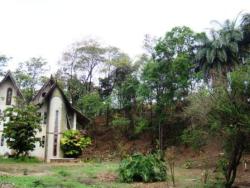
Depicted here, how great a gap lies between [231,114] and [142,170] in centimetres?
603

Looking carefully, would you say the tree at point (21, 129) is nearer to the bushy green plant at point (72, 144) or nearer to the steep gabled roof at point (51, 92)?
the bushy green plant at point (72, 144)

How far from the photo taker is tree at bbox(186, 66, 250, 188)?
44.7ft

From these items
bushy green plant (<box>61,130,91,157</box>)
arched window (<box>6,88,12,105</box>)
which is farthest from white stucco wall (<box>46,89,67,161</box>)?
arched window (<box>6,88,12,105</box>)

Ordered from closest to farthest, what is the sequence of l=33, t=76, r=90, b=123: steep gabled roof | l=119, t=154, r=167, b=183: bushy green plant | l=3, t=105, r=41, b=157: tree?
l=119, t=154, r=167, b=183: bushy green plant, l=3, t=105, r=41, b=157: tree, l=33, t=76, r=90, b=123: steep gabled roof

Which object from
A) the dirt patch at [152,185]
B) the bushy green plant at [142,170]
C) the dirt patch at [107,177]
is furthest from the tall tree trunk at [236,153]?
the dirt patch at [107,177]

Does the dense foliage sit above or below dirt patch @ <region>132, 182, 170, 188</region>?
above

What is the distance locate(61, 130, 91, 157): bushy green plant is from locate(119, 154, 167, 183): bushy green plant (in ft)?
57.0

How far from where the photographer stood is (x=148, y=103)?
1602 inches

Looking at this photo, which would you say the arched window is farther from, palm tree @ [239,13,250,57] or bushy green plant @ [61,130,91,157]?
palm tree @ [239,13,250,57]

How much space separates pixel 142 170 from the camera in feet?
57.8

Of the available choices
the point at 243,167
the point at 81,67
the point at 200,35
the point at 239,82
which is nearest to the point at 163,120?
the point at 200,35

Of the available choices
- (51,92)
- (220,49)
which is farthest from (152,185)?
(220,49)

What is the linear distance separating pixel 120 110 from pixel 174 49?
1230 cm

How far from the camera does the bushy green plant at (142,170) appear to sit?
17.4 meters
